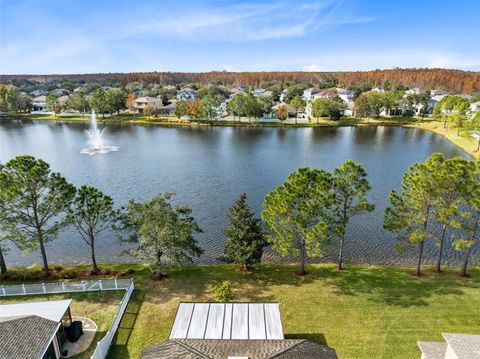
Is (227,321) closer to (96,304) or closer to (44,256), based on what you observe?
(96,304)

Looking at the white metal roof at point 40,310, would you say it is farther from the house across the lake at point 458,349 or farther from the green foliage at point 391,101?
the green foliage at point 391,101

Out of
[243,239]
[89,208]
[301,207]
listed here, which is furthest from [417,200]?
[89,208]

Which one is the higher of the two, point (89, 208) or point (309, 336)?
point (89, 208)

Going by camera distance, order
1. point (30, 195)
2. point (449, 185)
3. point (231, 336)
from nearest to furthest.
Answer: point (231, 336) → point (449, 185) → point (30, 195)

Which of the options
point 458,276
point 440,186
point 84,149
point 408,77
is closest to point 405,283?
point 458,276

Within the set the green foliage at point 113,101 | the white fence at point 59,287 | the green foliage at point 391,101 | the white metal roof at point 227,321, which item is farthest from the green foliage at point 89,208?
the green foliage at point 391,101

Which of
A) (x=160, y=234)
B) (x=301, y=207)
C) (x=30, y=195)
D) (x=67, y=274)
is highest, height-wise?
(x=30, y=195)
